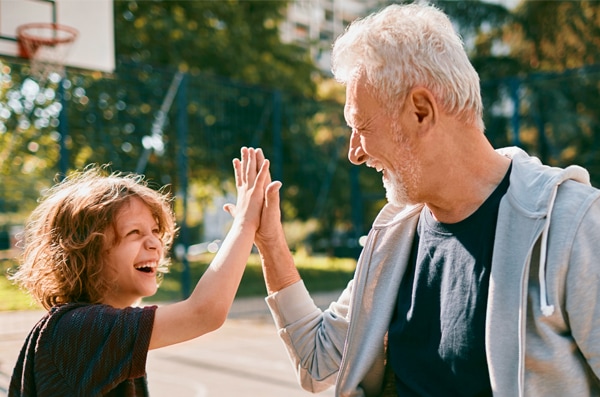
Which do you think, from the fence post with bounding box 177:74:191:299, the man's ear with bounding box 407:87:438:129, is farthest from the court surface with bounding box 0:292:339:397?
the man's ear with bounding box 407:87:438:129

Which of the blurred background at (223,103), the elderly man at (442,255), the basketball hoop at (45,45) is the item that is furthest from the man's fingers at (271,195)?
the basketball hoop at (45,45)

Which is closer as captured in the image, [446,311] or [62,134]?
[446,311]

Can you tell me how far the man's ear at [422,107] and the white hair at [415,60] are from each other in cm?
1

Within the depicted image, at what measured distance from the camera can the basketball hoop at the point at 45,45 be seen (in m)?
7.16

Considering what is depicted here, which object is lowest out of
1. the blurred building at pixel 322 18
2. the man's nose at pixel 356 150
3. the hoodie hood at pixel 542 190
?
the hoodie hood at pixel 542 190

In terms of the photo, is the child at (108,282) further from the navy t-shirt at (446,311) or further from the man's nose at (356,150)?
the navy t-shirt at (446,311)

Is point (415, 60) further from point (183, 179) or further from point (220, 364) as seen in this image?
point (183, 179)

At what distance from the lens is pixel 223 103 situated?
1100cm

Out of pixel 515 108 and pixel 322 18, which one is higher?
pixel 322 18

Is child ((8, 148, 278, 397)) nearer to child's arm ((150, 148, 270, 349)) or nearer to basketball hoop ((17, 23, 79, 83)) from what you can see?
child's arm ((150, 148, 270, 349))

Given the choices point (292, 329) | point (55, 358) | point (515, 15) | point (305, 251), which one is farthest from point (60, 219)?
point (515, 15)

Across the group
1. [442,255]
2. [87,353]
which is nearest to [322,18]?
[442,255]

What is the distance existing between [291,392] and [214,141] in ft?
22.2

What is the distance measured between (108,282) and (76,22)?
6.78 m
